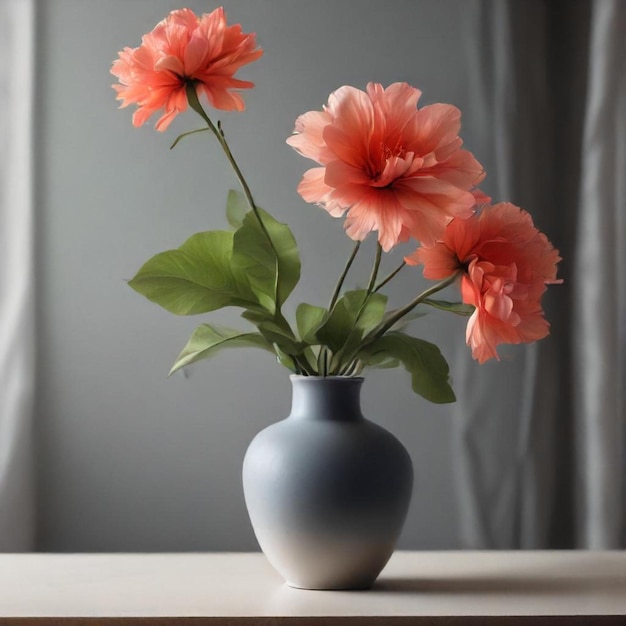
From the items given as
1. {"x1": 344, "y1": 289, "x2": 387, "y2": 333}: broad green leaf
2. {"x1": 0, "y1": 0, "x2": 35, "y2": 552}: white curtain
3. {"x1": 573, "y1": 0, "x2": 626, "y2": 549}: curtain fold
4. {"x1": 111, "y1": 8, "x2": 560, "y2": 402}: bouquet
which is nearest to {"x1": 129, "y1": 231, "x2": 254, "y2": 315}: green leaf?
{"x1": 111, "y1": 8, "x2": 560, "y2": 402}: bouquet

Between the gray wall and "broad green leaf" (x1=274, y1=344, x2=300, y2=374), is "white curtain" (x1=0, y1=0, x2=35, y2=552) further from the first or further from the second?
Result: "broad green leaf" (x1=274, y1=344, x2=300, y2=374)

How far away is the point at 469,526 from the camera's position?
1719mm

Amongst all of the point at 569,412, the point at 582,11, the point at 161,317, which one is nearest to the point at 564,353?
the point at 569,412

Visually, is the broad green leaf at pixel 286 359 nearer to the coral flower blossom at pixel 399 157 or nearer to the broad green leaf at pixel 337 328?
the broad green leaf at pixel 337 328

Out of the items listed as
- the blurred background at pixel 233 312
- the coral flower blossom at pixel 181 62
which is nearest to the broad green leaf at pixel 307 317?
the coral flower blossom at pixel 181 62

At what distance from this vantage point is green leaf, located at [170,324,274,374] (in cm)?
87

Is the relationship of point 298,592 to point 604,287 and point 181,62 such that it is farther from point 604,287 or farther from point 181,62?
point 604,287

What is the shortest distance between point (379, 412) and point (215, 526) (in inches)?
15.2

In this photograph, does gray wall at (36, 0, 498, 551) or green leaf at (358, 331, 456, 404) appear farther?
gray wall at (36, 0, 498, 551)

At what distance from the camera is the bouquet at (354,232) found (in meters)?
0.78

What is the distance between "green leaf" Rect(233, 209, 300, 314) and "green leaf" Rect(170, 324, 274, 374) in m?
0.04

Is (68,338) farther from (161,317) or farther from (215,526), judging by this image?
(215,526)

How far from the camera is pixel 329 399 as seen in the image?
2.85 feet

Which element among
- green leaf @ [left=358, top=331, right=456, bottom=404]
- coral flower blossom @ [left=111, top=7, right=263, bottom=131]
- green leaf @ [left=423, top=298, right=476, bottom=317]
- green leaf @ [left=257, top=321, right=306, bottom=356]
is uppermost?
coral flower blossom @ [left=111, top=7, right=263, bottom=131]
